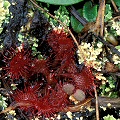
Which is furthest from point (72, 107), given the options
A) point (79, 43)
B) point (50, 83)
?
point (79, 43)

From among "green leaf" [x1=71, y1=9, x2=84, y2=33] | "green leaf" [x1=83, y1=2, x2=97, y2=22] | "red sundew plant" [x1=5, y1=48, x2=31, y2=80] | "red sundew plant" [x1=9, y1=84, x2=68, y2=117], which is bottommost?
"red sundew plant" [x1=9, y1=84, x2=68, y2=117]

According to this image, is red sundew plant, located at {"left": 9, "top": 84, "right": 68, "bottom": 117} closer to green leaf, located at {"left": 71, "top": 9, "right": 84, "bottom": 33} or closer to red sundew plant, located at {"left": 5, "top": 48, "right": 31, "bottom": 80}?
red sundew plant, located at {"left": 5, "top": 48, "right": 31, "bottom": 80}

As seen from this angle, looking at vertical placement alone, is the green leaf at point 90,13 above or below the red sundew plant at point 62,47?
above

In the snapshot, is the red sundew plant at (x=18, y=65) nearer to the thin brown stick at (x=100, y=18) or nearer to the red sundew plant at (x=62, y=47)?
the red sundew plant at (x=62, y=47)

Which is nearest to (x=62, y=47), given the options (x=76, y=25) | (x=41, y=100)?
(x=76, y=25)

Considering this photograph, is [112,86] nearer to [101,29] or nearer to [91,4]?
[101,29]

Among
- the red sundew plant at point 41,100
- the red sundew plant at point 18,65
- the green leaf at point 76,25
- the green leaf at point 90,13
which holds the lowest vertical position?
the red sundew plant at point 41,100

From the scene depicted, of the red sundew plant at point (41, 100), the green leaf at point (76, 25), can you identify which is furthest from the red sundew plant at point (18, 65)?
the green leaf at point (76, 25)

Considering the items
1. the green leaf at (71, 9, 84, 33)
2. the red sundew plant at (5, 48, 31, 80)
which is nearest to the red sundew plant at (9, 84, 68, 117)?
the red sundew plant at (5, 48, 31, 80)
